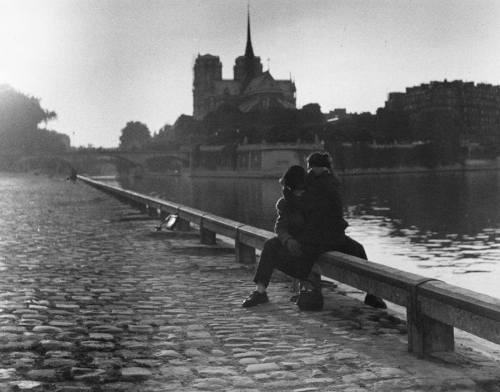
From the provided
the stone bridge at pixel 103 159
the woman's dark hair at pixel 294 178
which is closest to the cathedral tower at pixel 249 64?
the stone bridge at pixel 103 159

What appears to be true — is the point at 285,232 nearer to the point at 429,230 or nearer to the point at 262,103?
the point at 429,230

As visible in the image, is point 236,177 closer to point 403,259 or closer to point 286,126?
point 286,126

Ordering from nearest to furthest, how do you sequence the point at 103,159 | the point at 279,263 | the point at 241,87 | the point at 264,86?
1. the point at 279,263
2. the point at 103,159
3. the point at 264,86
4. the point at 241,87

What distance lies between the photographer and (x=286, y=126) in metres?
115

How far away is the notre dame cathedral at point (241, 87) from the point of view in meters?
142

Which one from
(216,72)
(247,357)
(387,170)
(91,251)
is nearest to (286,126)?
(387,170)

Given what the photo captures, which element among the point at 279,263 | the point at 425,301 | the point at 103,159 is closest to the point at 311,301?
the point at 279,263

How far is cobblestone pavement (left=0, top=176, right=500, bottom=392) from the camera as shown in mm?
4891

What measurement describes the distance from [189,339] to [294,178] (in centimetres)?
235

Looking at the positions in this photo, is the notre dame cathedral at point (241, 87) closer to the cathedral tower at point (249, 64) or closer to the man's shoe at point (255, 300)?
the cathedral tower at point (249, 64)

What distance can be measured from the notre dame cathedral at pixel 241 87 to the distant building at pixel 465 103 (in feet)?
93.4

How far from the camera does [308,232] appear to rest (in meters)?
7.66

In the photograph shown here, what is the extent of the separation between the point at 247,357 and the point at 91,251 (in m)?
8.12

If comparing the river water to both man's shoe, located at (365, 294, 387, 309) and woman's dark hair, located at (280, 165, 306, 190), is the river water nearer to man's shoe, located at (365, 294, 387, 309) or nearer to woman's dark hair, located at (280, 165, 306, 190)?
man's shoe, located at (365, 294, 387, 309)
